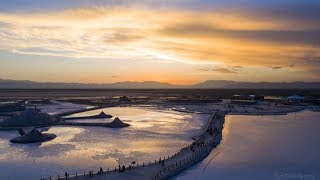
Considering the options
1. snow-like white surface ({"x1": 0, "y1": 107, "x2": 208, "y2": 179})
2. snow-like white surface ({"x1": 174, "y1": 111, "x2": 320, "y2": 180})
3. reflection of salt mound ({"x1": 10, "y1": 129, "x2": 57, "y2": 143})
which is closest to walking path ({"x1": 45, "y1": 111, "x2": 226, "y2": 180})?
snow-like white surface ({"x1": 174, "y1": 111, "x2": 320, "y2": 180})

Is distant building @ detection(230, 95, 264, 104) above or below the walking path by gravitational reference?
above

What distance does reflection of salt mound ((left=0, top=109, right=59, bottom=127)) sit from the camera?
46781mm

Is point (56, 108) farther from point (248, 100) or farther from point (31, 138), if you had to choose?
point (248, 100)

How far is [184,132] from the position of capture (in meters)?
42.6

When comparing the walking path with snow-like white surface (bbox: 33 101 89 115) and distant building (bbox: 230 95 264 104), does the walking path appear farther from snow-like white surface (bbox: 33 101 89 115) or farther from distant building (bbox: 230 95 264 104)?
distant building (bbox: 230 95 264 104)

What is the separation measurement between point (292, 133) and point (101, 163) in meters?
27.2

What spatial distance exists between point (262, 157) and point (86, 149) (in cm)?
1569

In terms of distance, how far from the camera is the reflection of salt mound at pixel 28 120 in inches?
1842

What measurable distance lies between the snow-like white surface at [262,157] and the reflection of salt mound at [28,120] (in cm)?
2514

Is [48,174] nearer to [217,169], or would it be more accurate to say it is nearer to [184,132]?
[217,169]

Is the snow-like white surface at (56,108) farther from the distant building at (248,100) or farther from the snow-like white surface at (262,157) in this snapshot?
the distant building at (248,100)

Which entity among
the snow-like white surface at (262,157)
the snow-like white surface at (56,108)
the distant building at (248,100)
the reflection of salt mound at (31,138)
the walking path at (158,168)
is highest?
the distant building at (248,100)

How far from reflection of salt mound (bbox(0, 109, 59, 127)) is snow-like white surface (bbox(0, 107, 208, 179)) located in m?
3.38

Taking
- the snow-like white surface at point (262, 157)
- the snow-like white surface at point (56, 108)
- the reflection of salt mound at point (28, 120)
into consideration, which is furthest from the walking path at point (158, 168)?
the snow-like white surface at point (56, 108)
